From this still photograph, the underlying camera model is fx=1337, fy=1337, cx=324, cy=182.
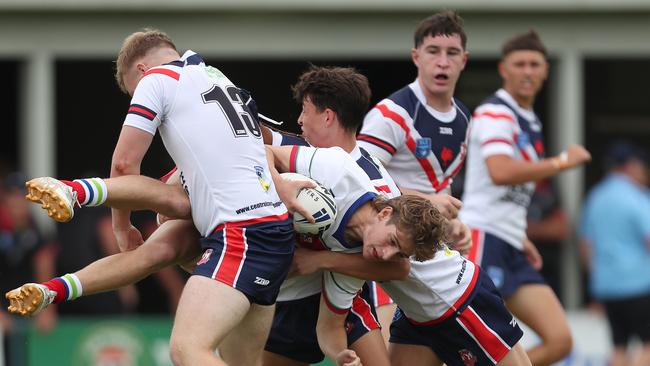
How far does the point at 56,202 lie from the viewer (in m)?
5.80

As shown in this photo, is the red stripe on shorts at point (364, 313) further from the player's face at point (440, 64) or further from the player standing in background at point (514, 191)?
the player standing in background at point (514, 191)

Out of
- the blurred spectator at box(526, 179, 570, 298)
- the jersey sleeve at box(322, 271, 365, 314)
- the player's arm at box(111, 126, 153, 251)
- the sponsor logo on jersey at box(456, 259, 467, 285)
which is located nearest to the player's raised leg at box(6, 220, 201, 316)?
the player's arm at box(111, 126, 153, 251)

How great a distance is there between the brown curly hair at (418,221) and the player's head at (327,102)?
59 centimetres

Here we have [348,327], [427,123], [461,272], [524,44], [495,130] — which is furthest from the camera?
[524,44]

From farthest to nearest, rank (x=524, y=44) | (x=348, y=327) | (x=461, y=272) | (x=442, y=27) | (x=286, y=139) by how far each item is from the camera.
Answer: (x=524, y=44) < (x=442, y=27) < (x=286, y=139) < (x=348, y=327) < (x=461, y=272)

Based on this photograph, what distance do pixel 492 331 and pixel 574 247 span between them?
700 cm

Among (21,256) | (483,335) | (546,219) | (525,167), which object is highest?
(525,167)

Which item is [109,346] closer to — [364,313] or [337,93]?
[364,313]

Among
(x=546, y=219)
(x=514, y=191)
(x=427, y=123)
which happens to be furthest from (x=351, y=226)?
(x=546, y=219)

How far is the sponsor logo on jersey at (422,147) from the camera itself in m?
7.75

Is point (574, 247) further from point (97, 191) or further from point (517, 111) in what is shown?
point (97, 191)

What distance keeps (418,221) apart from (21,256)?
6595 mm

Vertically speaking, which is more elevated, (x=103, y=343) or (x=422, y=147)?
(x=422, y=147)

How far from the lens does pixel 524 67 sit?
9133 millimetres
